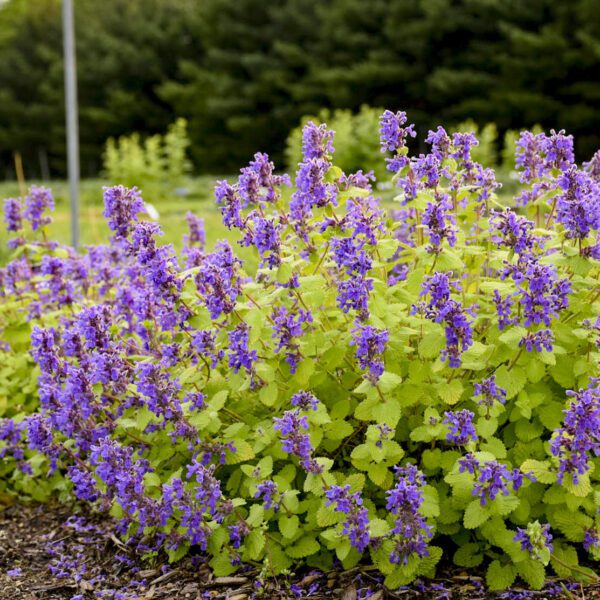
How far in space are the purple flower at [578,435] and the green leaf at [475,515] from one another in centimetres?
23

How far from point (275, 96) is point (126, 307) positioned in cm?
2727

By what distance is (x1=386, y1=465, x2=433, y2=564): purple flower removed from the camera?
224 cm

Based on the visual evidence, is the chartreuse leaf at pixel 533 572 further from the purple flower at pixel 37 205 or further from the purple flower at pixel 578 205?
the purple flower at pixel 37 205

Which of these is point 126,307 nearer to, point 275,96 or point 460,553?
point 460,553

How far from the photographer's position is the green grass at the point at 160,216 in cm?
912

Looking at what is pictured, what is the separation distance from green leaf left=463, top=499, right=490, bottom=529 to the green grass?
2.92 meters

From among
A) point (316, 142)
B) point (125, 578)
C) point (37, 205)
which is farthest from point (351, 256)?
point (37, 205)

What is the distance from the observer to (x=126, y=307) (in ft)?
11.1

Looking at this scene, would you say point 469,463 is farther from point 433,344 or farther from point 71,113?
point 71,113

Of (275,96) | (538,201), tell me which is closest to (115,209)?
(538,201)

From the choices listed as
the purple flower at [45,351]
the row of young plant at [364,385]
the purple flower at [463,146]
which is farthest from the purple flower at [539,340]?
the purple flower at [45,351]

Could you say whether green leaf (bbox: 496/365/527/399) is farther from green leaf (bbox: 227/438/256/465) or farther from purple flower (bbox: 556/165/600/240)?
green leaf (bbox: 227/438/256/465)

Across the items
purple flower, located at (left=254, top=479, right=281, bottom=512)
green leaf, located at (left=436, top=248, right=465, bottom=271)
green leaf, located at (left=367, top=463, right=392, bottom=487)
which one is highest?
green leaf, located at (left=436, top=248, right=465, bottom=271)

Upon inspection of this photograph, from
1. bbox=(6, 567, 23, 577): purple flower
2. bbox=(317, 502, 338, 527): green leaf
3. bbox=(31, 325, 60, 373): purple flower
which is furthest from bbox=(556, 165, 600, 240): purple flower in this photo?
bbox=(6, 567, 23, 577): purple flower
